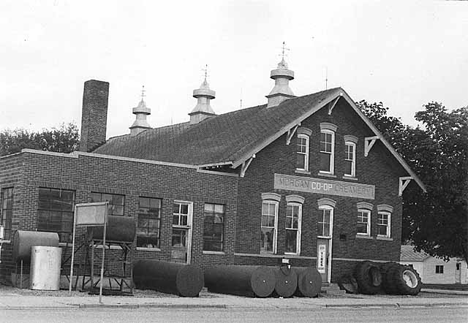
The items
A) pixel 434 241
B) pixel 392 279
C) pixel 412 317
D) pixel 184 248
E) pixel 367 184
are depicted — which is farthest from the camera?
pixel 434 241

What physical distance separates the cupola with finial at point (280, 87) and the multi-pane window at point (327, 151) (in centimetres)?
344

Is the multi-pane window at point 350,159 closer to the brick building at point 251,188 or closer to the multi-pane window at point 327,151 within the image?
the brick building at point 251,188

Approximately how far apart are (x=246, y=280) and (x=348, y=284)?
8213 millimetres

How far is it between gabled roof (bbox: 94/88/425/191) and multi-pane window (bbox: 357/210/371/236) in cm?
274

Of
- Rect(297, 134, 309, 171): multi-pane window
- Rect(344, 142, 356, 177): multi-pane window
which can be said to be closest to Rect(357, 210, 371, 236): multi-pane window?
Rect(344, 142, 356, 177): multi-pane window

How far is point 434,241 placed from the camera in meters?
45.3

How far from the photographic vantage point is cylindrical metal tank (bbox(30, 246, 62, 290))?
85.8ft

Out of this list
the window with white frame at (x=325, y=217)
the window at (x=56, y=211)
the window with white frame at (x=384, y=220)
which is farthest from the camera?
the window with white frame at (x=384, y=220)

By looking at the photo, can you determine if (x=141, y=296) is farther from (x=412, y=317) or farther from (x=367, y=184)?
(x=367, y=184)

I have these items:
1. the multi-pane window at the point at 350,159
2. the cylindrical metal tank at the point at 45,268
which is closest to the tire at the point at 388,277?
the multi-pane window at the point at 350,159

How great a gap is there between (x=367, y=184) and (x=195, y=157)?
7462mm

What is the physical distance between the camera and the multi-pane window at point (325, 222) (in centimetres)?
3478

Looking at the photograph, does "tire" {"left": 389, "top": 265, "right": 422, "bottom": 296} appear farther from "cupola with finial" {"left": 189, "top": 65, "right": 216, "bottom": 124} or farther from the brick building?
"cupola with finial" {"left": 189, "top": 65, "right": 216, "bottom": 124}

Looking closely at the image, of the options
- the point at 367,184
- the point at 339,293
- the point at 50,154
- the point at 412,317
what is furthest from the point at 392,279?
the point at 50,154
